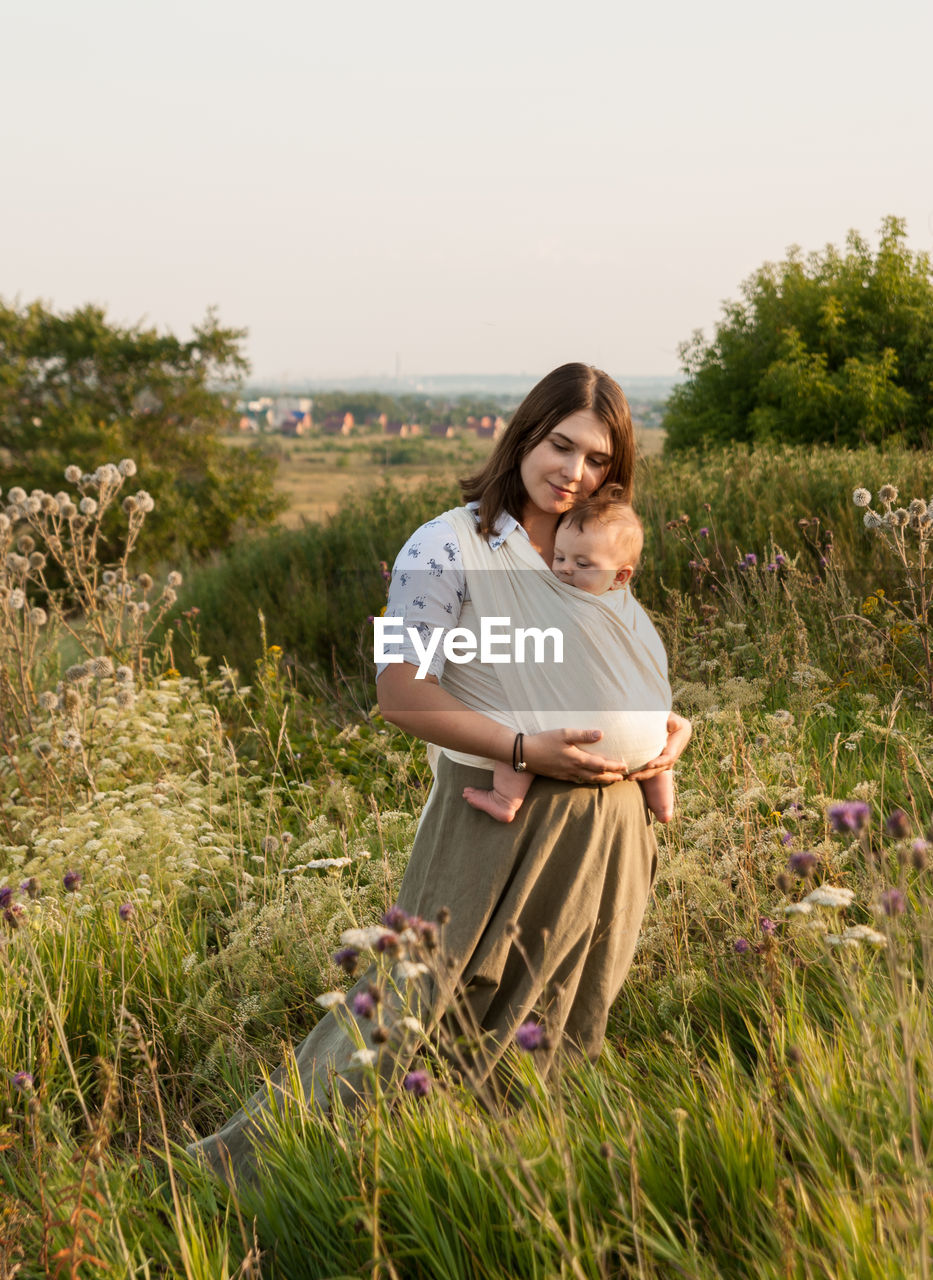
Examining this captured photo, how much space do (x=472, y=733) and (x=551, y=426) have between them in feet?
2.84

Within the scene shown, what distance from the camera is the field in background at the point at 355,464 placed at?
1197cm

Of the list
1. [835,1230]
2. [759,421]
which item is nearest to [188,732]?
[835,1230]

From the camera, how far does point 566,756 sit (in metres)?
2.16

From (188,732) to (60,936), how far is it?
2.12 m

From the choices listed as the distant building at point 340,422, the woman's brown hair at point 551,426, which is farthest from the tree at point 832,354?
the distant building at point 340,422

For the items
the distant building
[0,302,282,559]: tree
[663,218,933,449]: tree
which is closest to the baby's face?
[663,218,933,449]: tree

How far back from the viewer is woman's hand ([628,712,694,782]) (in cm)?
238

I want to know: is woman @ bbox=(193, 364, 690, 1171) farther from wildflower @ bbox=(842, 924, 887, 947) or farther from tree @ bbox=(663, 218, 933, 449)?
tree @ bbox=(663, 218, 933, 449)

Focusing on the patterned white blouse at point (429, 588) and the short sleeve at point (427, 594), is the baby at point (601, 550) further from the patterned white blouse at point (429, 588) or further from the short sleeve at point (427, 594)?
the short sleeve at point (427, 594)

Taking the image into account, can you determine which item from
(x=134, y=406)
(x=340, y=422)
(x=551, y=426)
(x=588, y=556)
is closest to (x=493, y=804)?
(x=588, y=556)

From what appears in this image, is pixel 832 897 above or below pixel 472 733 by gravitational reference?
below

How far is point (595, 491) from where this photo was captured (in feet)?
8.68

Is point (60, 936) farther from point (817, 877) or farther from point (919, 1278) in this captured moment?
point (919, 1278)

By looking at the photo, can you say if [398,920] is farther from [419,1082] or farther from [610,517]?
[610,517]
